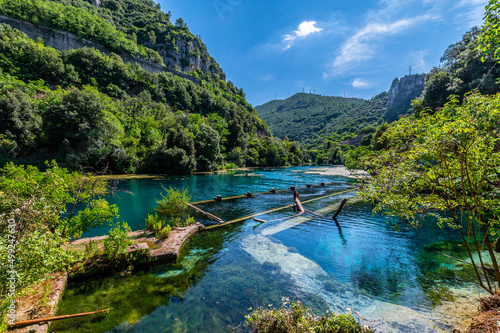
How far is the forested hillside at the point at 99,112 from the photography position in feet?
88.0

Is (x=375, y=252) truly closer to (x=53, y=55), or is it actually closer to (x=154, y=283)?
(x=154, y=283)

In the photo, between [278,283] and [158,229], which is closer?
[278,283]

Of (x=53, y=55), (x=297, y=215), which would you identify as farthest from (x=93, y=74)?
(x=297, y=215)

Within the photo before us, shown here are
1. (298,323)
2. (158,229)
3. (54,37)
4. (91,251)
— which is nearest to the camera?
(298,323)

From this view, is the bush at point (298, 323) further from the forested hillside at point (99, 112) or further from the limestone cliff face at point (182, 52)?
the limestone cliff face at point (182, 52)

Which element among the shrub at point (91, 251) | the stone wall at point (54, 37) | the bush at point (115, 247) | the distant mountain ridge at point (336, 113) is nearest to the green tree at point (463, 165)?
the bush at point (115, 247)

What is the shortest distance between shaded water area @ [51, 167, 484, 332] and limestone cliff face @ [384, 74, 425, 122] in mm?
129732

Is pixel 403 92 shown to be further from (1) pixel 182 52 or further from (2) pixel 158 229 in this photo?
(2) pixel 158 229

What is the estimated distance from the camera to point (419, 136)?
4.86m

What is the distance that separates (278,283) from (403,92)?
156 metres

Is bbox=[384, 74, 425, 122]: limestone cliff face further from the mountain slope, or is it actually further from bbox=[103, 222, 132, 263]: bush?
bbox=[103, 222, 132, 263]: bush

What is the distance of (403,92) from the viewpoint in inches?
4690

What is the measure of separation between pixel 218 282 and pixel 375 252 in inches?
290

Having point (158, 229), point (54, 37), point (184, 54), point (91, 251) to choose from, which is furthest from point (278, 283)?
point (184, 54)
